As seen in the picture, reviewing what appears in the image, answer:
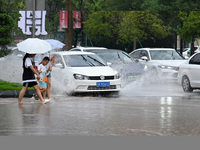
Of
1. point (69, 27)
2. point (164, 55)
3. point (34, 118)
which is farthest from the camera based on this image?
point (69, 27)

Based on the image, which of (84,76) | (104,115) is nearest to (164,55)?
(84,76)

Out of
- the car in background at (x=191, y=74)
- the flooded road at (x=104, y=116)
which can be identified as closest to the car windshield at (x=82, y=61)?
the flooded road at (x=104, y=116)

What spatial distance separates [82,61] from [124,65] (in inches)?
136

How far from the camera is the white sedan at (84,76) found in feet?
57.8

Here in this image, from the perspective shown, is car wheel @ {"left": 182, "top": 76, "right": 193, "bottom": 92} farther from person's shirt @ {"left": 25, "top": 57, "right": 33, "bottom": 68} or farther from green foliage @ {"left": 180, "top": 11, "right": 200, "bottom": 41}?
green foliage @ {"left": 180, "top": 11, "right": 200, "bottom": 41}

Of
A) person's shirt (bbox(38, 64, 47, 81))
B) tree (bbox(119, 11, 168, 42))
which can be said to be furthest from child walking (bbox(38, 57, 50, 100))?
tree (bbox(119, 11, 168, 42))

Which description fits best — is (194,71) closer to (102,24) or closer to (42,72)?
(42,72)

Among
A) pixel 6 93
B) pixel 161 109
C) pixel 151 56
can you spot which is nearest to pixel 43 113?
pixel 161 109

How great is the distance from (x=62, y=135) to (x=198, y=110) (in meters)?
5.09

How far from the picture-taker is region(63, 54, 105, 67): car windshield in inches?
742

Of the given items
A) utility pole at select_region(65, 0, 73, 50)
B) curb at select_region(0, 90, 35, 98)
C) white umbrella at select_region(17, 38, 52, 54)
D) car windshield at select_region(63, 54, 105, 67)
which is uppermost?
utility pole at select_region(65, 0, 73, 50)

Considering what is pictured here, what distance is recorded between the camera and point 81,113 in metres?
12.9

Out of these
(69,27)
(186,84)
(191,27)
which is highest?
(191,27)

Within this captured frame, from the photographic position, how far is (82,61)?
19047 millimetres
